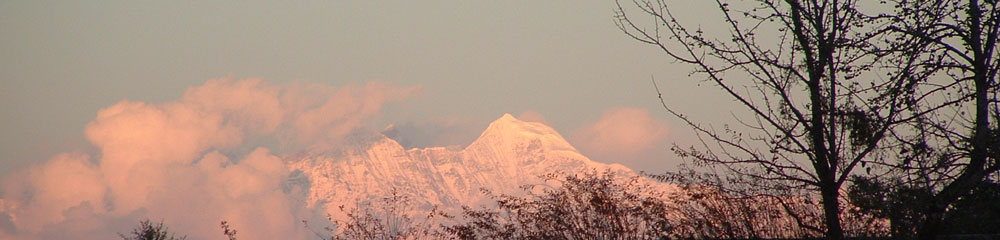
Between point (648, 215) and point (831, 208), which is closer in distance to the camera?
point (831, 208)

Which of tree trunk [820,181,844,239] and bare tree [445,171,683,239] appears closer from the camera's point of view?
tree trunk [820,181,844,239]

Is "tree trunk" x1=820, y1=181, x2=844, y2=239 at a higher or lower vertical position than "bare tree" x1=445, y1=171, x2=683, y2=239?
lower

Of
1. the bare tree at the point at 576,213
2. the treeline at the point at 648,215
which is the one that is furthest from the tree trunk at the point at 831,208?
the bare tree at the point at 576,213

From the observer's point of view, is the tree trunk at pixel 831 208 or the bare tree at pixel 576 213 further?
the bare tree at pixel 576 213

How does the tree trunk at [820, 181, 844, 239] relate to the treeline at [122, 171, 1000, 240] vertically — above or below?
below

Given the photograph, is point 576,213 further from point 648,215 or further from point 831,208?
point 831,208

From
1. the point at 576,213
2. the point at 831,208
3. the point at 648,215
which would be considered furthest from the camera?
the point at 576,213

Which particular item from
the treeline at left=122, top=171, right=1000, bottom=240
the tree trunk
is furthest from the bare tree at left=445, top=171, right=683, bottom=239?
the tree trunk

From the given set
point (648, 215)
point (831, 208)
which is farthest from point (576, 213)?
point (831, 208)

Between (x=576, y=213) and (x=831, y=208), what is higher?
(x=576, y=213)

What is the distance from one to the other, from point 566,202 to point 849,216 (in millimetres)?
4781

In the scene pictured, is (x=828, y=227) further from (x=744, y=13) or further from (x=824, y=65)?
(x=744, y=13)

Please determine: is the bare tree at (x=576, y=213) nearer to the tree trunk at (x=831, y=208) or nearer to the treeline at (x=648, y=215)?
the treeline at (x=648, y=215)

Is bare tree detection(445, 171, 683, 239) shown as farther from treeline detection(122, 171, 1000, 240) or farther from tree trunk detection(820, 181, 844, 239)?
tree trunk detection(820, 181, 844, 239)
